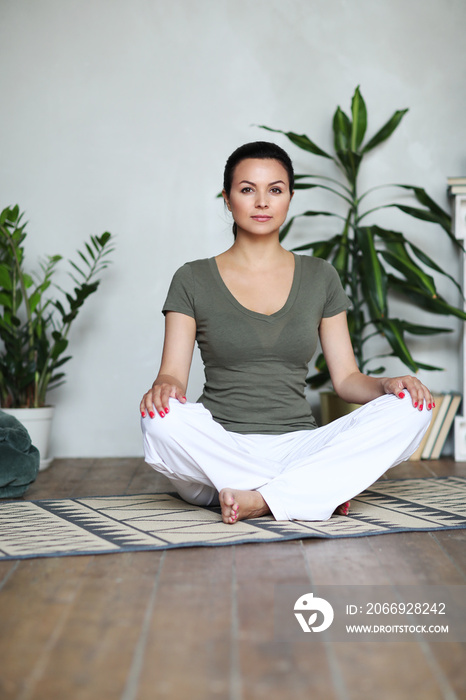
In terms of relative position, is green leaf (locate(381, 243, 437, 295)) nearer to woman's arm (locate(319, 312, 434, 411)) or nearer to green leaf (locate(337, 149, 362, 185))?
green leaf (locate(337, 149, 362, 185))

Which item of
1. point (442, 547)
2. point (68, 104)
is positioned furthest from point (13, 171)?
point (442, 547)

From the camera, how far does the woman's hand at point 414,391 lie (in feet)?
6.08

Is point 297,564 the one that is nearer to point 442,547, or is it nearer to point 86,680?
point 442,547

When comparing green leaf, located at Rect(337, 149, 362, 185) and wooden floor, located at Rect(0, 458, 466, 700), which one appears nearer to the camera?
wooden floor, located at Rect(0, 458, 466, 700)

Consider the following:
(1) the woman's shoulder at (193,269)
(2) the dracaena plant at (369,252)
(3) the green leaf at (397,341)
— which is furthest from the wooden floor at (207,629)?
(2) the dracaena plant at (369,252)

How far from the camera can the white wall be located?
3.30 meters

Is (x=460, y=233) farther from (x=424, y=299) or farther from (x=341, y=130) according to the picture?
(x=341, y=130)

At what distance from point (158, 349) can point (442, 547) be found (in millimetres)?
1932

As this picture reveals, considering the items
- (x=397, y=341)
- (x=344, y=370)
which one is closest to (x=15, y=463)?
(x=344, y=370)

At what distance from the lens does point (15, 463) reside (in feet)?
7.52

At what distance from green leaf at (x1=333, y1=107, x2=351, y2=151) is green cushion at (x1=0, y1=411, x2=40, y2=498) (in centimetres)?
178

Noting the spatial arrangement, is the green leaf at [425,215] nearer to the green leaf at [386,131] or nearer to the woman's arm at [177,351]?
the green leaf at [386,131]

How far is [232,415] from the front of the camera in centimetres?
207

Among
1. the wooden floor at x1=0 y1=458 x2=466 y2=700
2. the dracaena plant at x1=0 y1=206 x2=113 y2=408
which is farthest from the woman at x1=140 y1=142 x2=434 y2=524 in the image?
the dracaena plant at x1=0 y1=206 x2=113 y2=408
